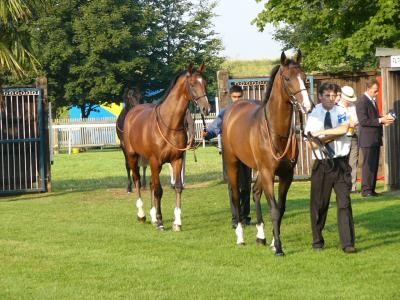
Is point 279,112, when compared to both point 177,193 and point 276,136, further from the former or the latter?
point 177,193

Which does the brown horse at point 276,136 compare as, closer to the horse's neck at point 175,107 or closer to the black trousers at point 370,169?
the horse's neck at point 175,107

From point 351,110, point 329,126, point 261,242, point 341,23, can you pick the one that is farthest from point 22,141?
point 341,23

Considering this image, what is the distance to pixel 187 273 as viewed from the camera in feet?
36.3

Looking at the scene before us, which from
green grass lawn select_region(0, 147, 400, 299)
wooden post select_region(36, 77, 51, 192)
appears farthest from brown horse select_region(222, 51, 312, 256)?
wooden post select_region(36, 77, 51, 192)

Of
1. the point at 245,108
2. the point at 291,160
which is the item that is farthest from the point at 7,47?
the point at 291,160

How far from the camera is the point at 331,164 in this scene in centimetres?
1231

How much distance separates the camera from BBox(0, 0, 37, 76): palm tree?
20047 millimetres

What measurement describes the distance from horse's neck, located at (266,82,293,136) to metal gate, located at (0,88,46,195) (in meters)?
12.2

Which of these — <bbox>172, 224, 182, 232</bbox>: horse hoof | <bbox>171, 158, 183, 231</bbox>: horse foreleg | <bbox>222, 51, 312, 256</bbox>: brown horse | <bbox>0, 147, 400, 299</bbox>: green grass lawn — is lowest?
<bbox>0, 147, 400, 299</bbox>: green grass lawn

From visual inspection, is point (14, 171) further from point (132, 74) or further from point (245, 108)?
point (132, 74)

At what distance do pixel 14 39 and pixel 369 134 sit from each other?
7.83 metres

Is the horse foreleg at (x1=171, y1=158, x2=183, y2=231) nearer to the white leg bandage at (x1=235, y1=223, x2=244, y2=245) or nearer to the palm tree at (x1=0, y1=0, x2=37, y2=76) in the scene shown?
the white leg bandage at (x1=235, y1=223, x2=244, y2=245)

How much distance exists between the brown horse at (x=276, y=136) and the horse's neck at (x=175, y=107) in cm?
222

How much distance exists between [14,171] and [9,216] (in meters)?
5.58
